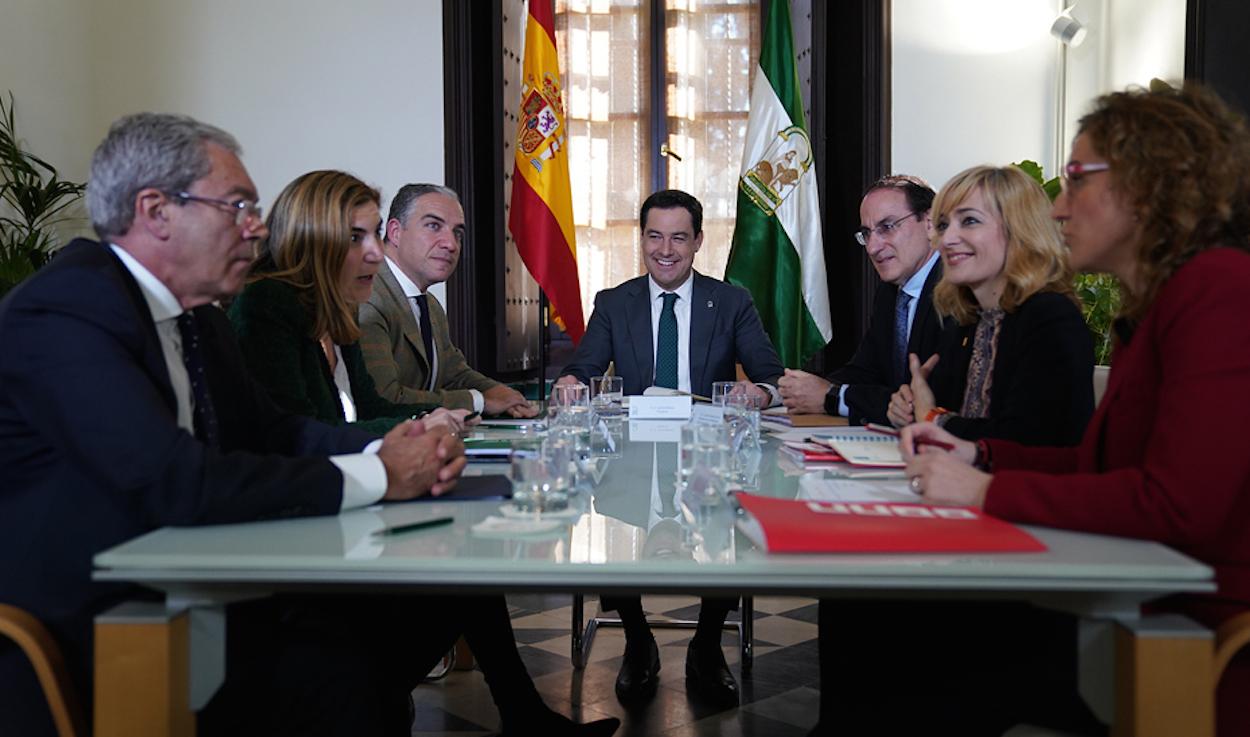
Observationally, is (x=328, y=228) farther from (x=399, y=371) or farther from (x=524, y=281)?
(x=524, y=281)

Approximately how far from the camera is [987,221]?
246 cm

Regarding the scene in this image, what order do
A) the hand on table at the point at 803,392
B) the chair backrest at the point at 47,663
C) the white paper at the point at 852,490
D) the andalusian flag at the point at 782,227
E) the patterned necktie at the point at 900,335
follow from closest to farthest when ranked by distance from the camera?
the chair backrest at the point at 47,663 < the white paper at the point at 852,490 < the hand on table at the point at 803,392 < the patterned necktie at the point at 900,335 < the andalusian flag at the point at 782,227

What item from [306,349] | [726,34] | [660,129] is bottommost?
[306,349]

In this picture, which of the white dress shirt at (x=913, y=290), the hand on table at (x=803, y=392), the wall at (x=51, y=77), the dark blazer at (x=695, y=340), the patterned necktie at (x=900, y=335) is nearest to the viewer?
the white dress shirt at (x=913, y=290)

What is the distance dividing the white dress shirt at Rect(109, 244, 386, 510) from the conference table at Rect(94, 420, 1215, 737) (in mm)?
163

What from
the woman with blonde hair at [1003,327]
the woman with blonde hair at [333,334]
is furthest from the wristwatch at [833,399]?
the woman with blonde hair at [333,334]

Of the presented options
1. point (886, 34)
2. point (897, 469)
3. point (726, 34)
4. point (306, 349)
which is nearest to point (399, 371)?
point (306, 349)

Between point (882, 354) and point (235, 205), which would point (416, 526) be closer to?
point (235, 205)

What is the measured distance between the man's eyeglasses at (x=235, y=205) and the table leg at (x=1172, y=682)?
1416 mm

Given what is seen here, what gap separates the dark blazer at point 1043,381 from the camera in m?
2.13

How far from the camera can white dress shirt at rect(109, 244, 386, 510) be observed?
1.54 meters

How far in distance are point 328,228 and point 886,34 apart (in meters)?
3.67

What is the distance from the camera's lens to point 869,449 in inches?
84.0

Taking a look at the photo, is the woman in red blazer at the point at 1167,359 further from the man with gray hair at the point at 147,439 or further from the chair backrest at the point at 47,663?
the chair backrest at the point at 47,663
